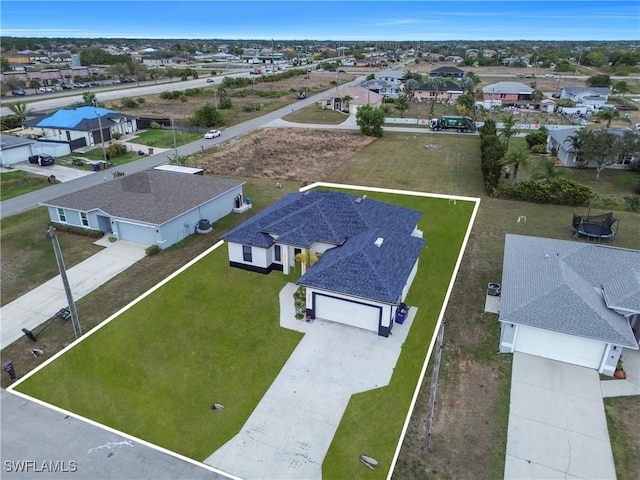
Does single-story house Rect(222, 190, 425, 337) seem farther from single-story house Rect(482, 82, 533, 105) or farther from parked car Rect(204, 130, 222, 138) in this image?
single-story house Rect(482, 82, 533, 105)

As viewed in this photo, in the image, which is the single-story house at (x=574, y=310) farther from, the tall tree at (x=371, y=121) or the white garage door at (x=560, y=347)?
the tall tree at (x=371, y=121)

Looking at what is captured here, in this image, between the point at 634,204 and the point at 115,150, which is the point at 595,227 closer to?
the point at 634,204

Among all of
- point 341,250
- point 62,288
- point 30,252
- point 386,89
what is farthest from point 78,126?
point 386,89

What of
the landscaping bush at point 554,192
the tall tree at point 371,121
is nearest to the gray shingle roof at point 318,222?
the landscaping bush at point 554,192

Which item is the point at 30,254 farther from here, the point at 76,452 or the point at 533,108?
the point at 533,108

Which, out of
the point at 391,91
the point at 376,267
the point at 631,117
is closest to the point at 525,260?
the point at 376,267
